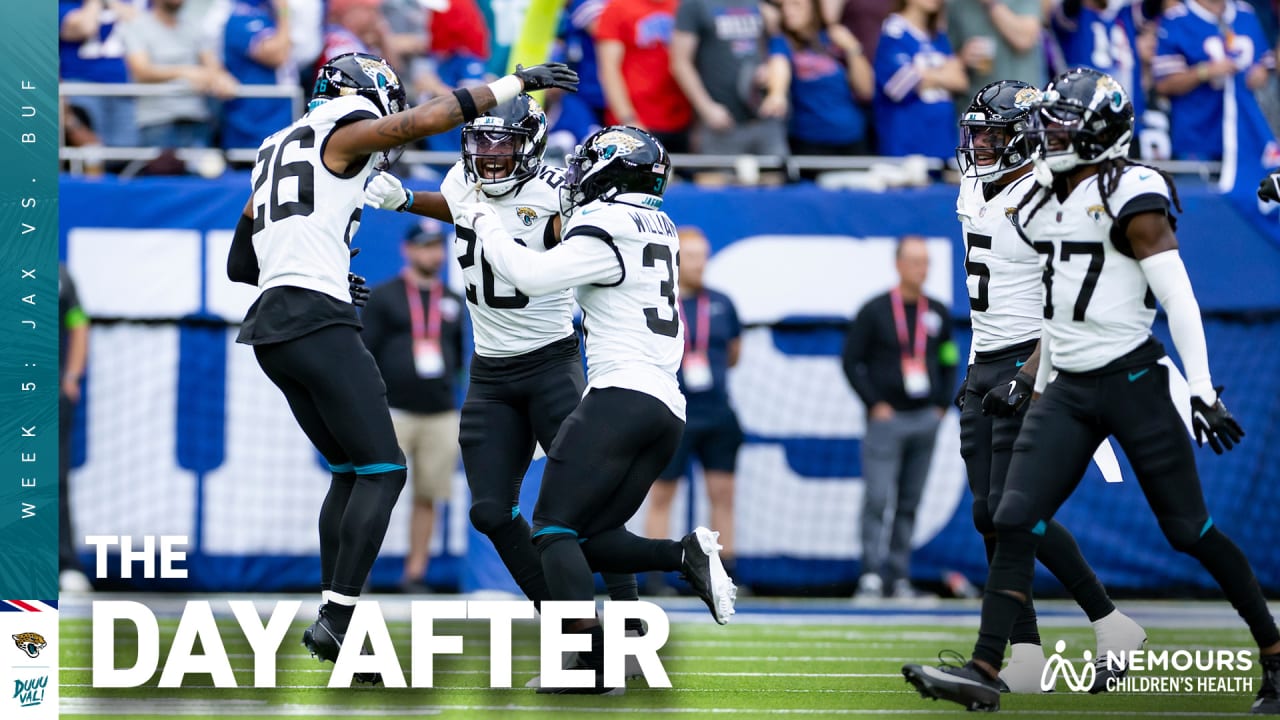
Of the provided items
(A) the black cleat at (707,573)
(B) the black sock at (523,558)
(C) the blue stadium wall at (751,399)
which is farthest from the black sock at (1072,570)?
(C) the blue stadium wall at (751,399)

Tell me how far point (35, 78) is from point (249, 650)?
3058mm

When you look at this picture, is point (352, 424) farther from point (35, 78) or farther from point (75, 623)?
point (75, 623)

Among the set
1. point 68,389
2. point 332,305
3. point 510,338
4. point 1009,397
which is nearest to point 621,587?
point 510,338

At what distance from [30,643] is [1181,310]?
13.2ft

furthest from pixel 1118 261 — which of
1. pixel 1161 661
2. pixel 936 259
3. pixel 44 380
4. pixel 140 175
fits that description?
pixel 140 175

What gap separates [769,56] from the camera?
461 inches

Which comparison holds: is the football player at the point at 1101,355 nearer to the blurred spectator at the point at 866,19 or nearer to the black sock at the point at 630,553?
the black sock at the point at 630,553

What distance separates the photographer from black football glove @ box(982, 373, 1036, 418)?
6703mm

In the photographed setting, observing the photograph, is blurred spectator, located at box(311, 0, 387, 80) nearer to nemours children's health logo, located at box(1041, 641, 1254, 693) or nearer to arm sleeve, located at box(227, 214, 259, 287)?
arm sleeve, located at box(227, 214, 259, 287)

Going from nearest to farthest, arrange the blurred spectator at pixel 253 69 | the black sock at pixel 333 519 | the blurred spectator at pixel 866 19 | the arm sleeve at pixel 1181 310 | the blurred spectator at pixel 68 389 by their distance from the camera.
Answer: the arm sleeve at pixel 1181 310 → the black sock at pixel 333 519 → the blurred spectator at pixel 68 389 → the blurred spectator at pixel 253 69 → the blurred spectator at pixel 866 19

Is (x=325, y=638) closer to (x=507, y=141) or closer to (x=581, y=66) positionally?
(x=507, y=141)

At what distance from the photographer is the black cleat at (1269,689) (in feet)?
20.7

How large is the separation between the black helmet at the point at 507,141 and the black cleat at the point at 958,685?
2.61 m

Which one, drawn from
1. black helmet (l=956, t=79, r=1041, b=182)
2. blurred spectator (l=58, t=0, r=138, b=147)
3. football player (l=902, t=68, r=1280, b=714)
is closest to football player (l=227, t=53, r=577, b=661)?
black helmet (l=956, t=79, r=1041, b=182)
